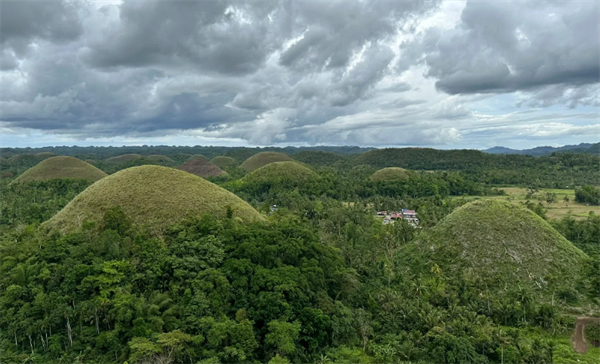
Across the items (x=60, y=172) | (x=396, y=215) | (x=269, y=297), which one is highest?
(x=60, y=172)

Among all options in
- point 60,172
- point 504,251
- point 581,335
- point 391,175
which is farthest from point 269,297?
point 60,172

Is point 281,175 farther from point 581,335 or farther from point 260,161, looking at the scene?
point 581,335

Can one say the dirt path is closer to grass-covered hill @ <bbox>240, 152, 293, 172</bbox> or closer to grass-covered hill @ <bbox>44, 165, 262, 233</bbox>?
grass-covered hill @ <bbox>44, 165, 262, 233</bbox>

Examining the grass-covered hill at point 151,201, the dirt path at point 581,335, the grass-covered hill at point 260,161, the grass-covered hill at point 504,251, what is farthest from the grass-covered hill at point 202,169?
the dirt path at point 581,335

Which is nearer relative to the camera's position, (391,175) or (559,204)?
(559,204)

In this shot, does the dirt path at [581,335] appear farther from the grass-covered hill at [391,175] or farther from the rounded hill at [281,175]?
the rounded hill at [281,175]

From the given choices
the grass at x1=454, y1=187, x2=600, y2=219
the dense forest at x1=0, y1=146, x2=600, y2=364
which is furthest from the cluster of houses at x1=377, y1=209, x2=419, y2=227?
the grass at x1=454, y1=187, x2=600, y2=219
